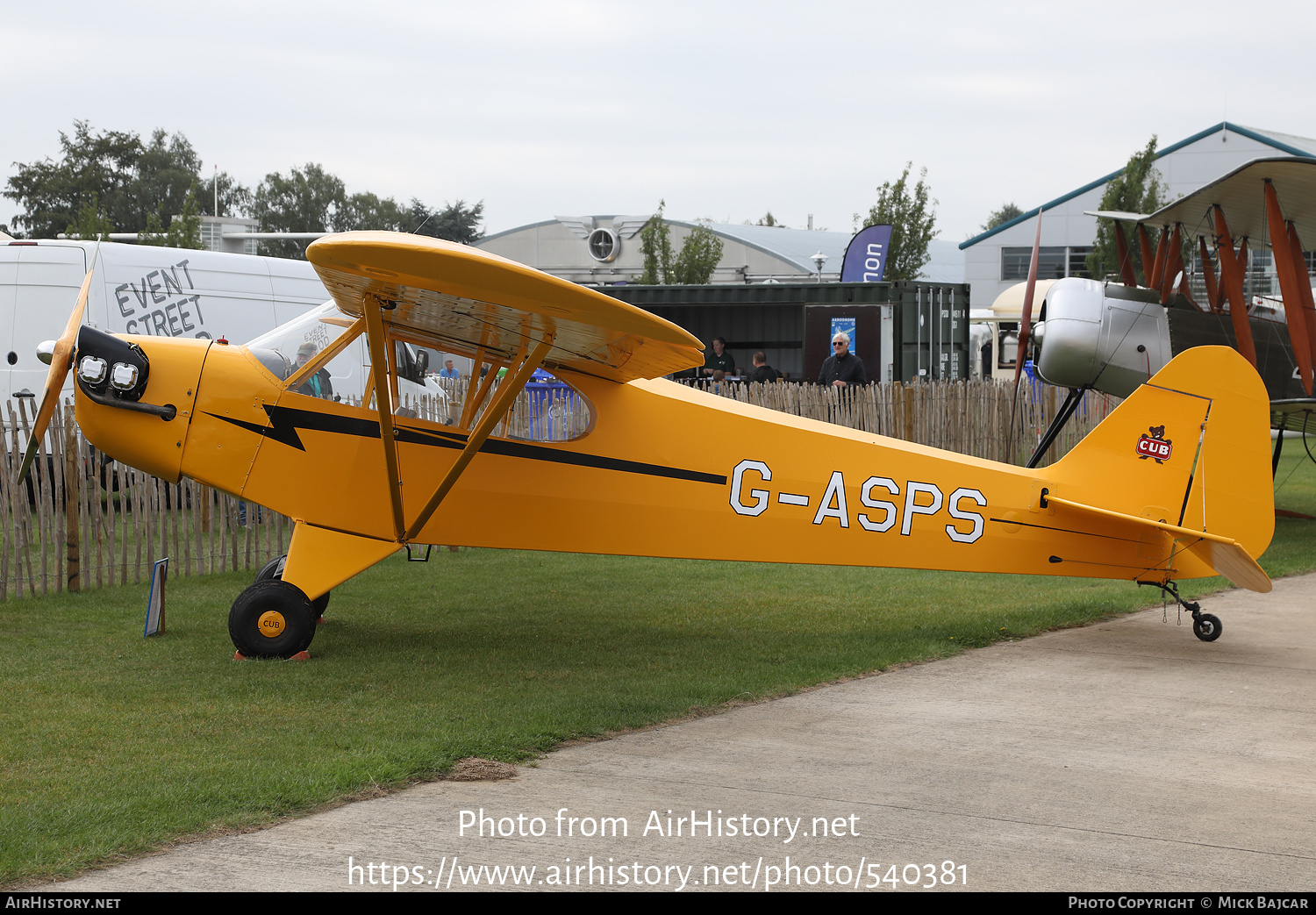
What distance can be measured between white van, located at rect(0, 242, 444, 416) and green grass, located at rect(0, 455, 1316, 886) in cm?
506

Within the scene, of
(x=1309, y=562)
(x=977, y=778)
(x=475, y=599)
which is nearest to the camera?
(x=977, y=778)

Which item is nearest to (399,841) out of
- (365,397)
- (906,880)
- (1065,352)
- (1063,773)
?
(906,880)

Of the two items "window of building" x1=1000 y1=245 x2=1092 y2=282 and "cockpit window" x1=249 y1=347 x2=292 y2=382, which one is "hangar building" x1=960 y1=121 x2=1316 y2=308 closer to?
"window of building" x1=1000 y1=245 x2=1092 y2=282

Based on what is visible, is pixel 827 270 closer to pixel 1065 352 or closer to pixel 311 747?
pixel 1065 352

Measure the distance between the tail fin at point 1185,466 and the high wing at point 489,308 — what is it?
2745mm

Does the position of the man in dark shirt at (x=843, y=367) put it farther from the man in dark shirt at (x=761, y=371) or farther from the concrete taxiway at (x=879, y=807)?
the concrete taxiway at (x=879, y=807)

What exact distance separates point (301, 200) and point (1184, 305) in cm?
7085

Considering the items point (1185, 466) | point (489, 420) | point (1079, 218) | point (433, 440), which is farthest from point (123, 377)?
point (1079, 218)

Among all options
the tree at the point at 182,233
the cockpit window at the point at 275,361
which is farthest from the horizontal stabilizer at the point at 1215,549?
the tree at the point at 182,233

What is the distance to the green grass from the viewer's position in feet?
14.3

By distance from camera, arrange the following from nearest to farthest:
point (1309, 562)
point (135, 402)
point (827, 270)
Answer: point (135, 402)
point (1309, 562)
point (827, 270)

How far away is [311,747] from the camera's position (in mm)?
4938

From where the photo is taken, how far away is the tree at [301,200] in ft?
244

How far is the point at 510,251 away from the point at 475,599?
37.2 meters
